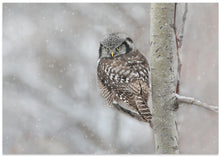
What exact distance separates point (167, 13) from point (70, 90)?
3.54m

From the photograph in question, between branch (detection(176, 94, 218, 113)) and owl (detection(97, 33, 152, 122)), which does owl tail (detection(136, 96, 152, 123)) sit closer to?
owl (detection(97, 33, 152, 122))

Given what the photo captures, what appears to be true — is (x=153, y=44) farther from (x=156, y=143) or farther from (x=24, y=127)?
(x=24, y=127)

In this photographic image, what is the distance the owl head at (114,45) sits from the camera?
2090mm

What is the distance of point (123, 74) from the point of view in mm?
1952

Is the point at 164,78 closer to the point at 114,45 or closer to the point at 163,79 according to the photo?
the point at 163,79

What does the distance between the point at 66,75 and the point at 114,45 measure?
291cm

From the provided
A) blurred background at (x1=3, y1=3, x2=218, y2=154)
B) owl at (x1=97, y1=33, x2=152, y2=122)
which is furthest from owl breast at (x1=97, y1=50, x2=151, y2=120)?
blurred background at (x1=3, y1=3, x2=218, y2=154)

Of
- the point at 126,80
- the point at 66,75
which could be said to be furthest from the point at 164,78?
the point at 66,75

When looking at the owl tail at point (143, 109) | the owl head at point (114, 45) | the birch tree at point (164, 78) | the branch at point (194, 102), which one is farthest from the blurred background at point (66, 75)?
the branch at point (194, 102)

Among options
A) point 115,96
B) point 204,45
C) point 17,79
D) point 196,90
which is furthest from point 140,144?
point 115,96

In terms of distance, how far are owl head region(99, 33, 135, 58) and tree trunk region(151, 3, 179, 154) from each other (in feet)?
1.61

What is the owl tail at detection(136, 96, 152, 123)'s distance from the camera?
1.61 metres

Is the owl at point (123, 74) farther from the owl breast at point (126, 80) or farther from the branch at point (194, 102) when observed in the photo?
the branch at point (194, 102)

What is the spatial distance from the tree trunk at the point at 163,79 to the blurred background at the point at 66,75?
275cm
